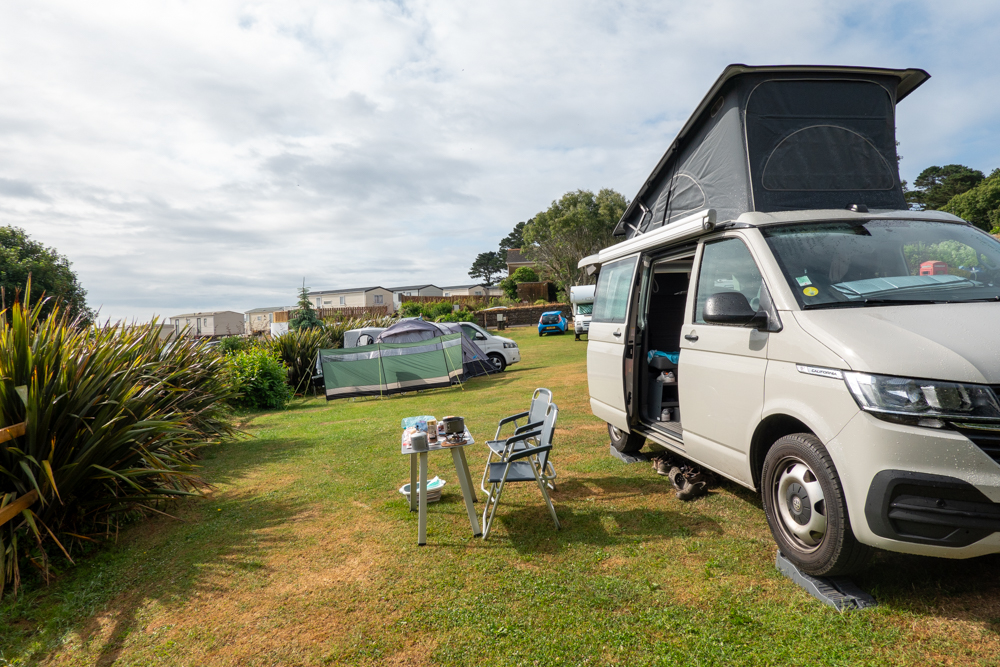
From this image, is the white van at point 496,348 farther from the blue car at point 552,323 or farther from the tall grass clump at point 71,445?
the blue car at point 552,323

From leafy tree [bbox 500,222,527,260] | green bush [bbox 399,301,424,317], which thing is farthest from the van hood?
leafy tree [bbox 500,222,527,260]

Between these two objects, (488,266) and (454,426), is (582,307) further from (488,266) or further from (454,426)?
(488,266)

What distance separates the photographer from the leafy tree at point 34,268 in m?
25.2

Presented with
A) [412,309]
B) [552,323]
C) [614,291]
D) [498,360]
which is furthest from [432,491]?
[412,309]

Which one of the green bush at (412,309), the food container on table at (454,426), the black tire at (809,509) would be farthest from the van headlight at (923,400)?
the green bush at (412,309)

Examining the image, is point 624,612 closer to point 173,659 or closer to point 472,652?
point 472,652

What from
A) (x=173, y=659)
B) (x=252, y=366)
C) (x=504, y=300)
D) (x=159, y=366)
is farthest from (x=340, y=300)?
(x=173, y=659)

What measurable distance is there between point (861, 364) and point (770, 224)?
134cm

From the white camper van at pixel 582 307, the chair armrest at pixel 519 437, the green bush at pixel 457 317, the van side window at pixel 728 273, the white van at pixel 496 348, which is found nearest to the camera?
the van side window at pixel 728 273

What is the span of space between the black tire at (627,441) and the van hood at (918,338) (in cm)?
314

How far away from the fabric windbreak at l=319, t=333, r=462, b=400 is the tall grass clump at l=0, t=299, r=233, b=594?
7.88 m

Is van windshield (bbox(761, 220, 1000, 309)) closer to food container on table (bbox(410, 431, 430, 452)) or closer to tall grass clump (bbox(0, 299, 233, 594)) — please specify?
food container on table (bbox(410, 431, 430, 452))

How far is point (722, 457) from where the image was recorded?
3707 mm

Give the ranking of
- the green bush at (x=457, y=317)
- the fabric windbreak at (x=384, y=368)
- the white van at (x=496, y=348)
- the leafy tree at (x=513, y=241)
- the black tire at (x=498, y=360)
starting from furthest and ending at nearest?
the leafy tree at (x=513, y=241), the green bush at (x=457, y=317), the white van at (x=496, y=348), the black tire at (x=498, y=360), the fabric windbreak at (x=384, y=368)
